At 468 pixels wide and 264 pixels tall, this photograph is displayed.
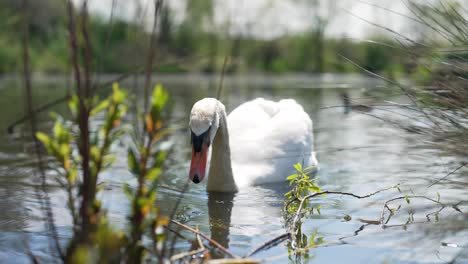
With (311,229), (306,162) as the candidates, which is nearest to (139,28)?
(311,229)

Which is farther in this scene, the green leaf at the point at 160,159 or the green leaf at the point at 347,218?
the green leaf at the point at 347,218

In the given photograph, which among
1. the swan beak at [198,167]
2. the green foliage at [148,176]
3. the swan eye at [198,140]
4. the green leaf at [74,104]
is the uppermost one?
the green leaf at [74,104]

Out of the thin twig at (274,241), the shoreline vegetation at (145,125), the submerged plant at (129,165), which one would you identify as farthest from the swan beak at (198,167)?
the submerged plant at (129,165)

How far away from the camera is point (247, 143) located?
545 centimetres

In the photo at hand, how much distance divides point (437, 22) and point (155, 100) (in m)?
1.64

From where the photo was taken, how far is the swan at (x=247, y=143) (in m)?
4.03

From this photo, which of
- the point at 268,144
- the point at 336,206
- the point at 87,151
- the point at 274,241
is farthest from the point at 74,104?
the point at 268,144

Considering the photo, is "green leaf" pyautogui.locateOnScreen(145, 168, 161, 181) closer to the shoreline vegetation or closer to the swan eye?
the shoreline vegetation

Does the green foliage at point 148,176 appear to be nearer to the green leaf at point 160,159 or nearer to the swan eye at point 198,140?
the green leaf at point 160,159

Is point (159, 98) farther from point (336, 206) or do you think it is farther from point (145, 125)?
point (336, 206)

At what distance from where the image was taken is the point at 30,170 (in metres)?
5.65

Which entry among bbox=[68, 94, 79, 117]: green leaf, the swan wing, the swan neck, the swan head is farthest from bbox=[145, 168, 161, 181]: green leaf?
the swan wing

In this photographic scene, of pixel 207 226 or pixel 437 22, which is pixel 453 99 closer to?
pixel 437 22

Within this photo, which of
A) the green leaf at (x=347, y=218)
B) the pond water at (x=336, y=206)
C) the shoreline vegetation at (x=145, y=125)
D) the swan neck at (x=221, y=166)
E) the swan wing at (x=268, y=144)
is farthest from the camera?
the swan wing at (x=268, y=144)
